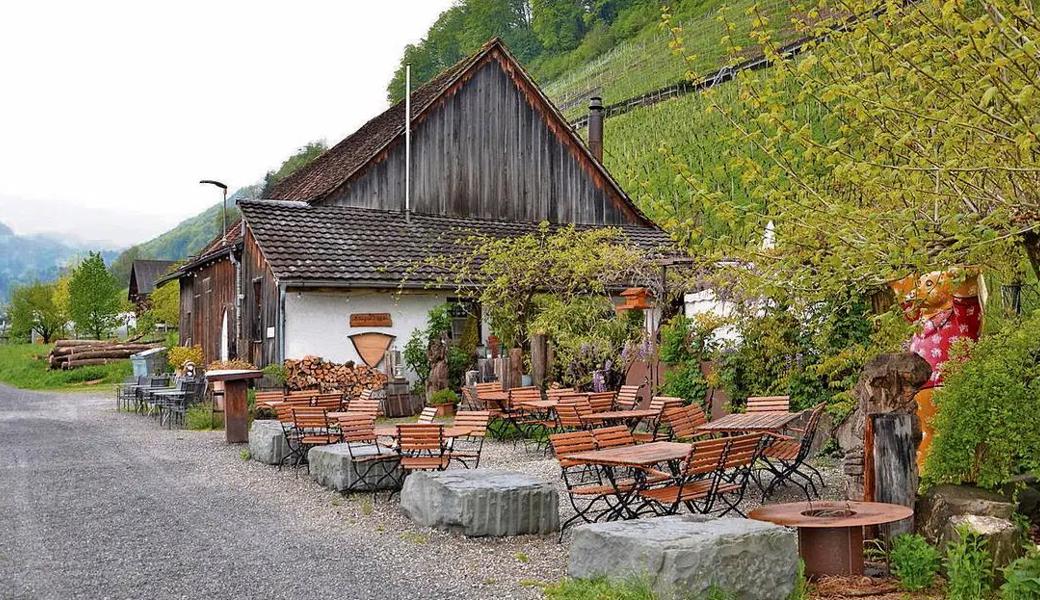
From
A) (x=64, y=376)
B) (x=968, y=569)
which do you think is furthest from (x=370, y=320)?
(x=64, y=376)

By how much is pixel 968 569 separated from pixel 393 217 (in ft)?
58.3

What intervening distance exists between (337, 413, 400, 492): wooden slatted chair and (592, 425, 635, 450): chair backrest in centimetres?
226

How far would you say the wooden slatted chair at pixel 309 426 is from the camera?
11938 mm

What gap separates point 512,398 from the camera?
48.2 ft

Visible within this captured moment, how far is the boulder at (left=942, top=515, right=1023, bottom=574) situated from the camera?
6.05 metres

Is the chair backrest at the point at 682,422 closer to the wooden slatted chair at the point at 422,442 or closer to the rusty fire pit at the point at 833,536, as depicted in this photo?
the wooden slatted chair at the point at 422,442

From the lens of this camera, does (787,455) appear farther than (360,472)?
No

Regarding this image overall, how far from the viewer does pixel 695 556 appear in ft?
18.4

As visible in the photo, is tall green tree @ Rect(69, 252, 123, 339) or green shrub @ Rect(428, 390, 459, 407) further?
tall green tree @ Rect(69, 252, 123, 339)

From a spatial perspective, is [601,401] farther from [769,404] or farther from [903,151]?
[903,151]

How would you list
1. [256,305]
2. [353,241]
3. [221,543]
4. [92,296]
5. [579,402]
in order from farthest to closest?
[92,296], [256,305], [353,241], [579,402], [221,543]

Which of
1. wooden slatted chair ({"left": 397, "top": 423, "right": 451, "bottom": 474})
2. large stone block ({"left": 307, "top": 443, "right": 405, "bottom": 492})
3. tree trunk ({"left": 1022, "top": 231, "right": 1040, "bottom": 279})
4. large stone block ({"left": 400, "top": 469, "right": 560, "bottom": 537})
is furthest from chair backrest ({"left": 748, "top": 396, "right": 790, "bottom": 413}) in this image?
tree trunk ({"left": 1022, "top": 231, "right": 1040, "bottom": 279})

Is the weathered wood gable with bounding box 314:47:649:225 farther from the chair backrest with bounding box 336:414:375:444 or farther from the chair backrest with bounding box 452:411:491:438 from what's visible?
the chair backrest with bounding box 452:411:491:438

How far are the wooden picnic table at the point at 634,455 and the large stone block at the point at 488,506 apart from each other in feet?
1.51
